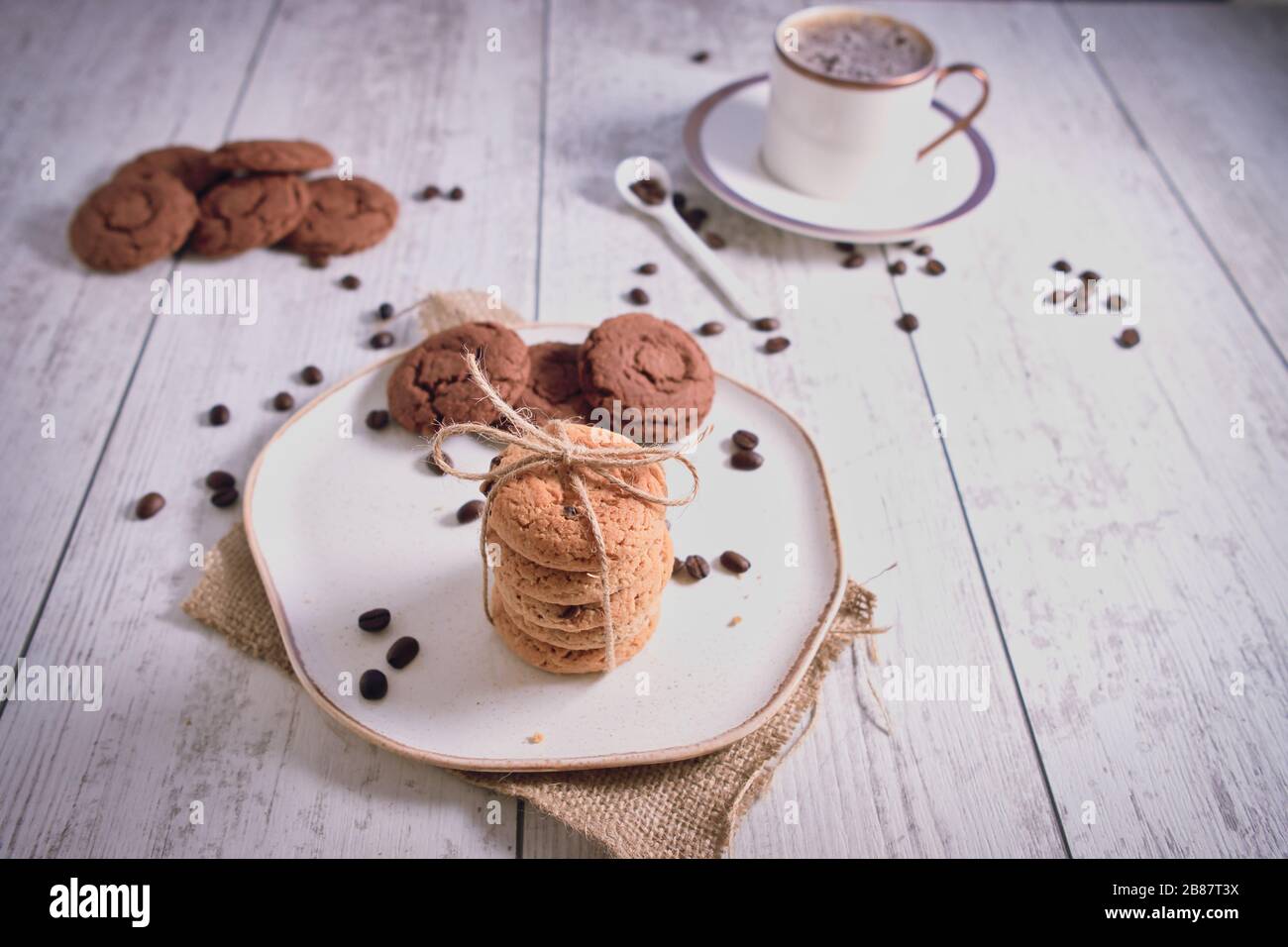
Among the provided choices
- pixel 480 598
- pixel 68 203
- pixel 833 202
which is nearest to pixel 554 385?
pixel 480 598

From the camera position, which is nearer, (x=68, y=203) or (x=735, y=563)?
(x=735, y=563)

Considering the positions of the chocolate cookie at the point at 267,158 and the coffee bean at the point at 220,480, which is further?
the chocolate cookie at the point at 267,158

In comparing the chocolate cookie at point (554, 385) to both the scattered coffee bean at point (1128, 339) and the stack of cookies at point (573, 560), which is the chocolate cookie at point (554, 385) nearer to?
the stack of cookies at point (573, 560)

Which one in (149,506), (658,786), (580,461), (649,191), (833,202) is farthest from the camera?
(649,191)

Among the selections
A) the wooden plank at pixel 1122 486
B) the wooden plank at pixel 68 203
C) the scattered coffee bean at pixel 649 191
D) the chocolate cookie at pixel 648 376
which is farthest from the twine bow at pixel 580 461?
the scattered coffee bean at pixel 649 191

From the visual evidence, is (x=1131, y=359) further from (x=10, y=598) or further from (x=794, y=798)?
(x=10, y=598)

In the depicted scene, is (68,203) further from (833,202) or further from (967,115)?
(967,115)
